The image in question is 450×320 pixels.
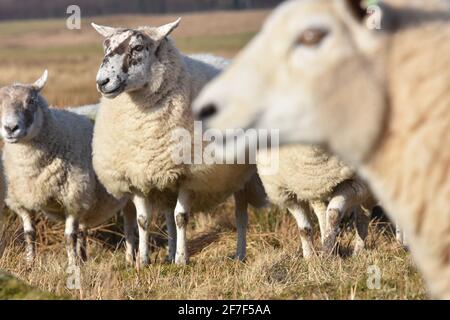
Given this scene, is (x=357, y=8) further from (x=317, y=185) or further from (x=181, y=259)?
(x=181, y=259)

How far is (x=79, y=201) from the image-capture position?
923cm

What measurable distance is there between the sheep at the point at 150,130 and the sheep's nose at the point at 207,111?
4.49 metres

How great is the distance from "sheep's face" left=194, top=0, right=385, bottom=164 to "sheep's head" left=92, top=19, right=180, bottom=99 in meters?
4.50

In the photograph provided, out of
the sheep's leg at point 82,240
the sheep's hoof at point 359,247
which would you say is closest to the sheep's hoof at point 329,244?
the sheep's hoof at point 359,247

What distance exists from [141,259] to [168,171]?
0.99 metres

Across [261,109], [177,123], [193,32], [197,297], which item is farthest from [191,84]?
[193,32]

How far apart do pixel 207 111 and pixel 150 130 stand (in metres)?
4.74

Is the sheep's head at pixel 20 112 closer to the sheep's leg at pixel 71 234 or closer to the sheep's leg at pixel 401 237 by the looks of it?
the sheep's leg at pixel 71 234

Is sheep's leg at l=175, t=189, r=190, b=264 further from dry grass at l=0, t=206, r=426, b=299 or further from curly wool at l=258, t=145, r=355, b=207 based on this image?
curly wool at l=258, t=145, r=355, b=207

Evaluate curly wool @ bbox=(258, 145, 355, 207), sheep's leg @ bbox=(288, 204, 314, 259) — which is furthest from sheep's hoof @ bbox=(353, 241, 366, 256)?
curly wool @ bbox=(258, 145, 355, 207)

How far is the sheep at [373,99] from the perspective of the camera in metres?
3.45

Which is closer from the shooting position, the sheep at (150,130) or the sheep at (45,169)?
the sheep at (150,130)

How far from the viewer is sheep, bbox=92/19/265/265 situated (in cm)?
821

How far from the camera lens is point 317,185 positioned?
7.73m
